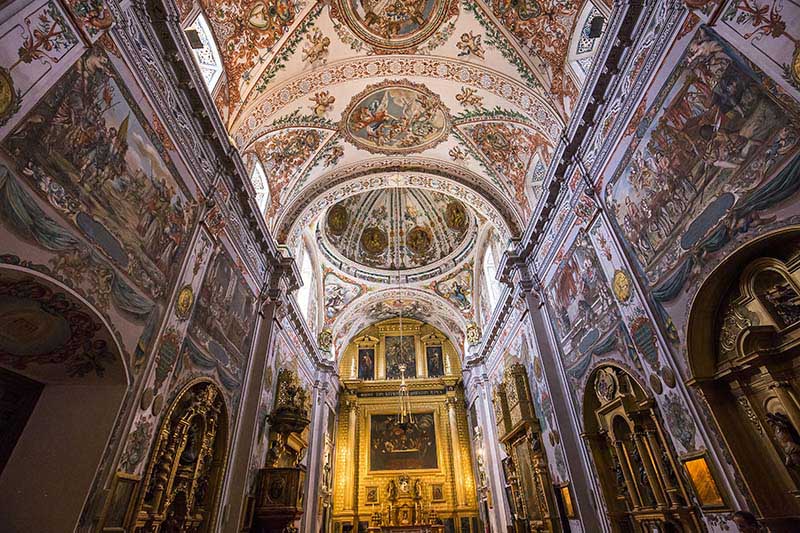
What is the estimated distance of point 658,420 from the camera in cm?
611

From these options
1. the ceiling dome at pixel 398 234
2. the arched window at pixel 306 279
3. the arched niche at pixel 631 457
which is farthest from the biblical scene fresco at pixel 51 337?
the ceiling dome at pixel 398 234

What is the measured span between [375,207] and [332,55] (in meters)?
9.97

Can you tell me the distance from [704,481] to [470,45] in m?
10.0

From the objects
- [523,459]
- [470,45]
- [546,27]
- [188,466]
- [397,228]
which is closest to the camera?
[188,466]

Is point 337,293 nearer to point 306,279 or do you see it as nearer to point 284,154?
point 306,279

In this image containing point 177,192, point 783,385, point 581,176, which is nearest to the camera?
point 783,385

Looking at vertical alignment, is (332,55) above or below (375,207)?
below

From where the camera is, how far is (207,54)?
824 centimetres

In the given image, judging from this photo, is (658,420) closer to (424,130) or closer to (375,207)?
(424,130)

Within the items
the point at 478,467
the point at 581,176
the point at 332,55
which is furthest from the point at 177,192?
the point at 478,467

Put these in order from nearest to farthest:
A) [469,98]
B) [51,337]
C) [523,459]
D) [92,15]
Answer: [92,15] → [51,337] → [469,98] → [523,459]

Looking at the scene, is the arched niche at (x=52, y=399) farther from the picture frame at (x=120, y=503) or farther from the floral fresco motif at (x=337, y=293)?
the floral fresco motif at (x=337, y=293)

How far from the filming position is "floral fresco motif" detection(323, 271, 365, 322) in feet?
62.3

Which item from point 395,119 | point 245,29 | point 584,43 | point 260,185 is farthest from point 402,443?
point 245,29
